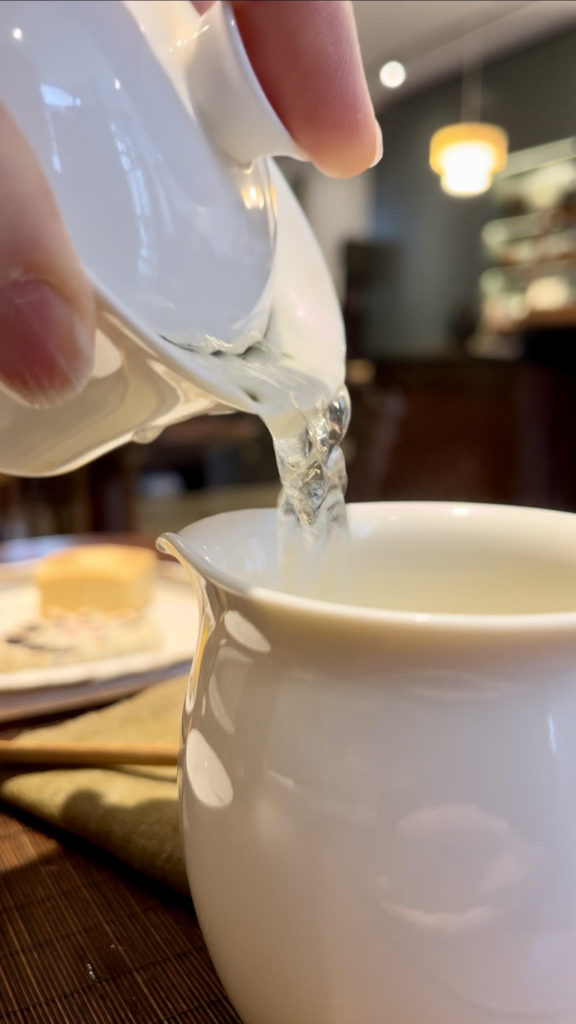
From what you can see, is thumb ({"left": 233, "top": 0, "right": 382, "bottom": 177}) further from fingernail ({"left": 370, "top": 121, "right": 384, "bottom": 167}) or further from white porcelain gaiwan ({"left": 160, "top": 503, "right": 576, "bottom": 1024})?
white porcelain gaiwan ({"left": 160, "top": 503, "right": 576, "bottom": 1024})

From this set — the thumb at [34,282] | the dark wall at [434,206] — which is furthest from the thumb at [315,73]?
the dark wall at [434,206]

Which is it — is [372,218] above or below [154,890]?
above

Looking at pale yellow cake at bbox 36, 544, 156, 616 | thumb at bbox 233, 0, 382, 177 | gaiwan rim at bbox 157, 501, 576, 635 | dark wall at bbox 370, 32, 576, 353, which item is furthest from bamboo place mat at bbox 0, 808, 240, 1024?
dark wall at bbox 370, 32, 576, 353

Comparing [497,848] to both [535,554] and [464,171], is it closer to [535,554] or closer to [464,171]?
[535,554]

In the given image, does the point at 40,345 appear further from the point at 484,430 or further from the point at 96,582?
the point at 484,430

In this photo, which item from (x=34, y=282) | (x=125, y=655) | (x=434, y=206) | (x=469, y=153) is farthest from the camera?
(x=434, y=206)

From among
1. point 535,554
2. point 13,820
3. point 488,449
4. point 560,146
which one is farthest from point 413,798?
point 560,146

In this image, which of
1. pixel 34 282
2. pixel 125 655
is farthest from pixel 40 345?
pixel 125 655
